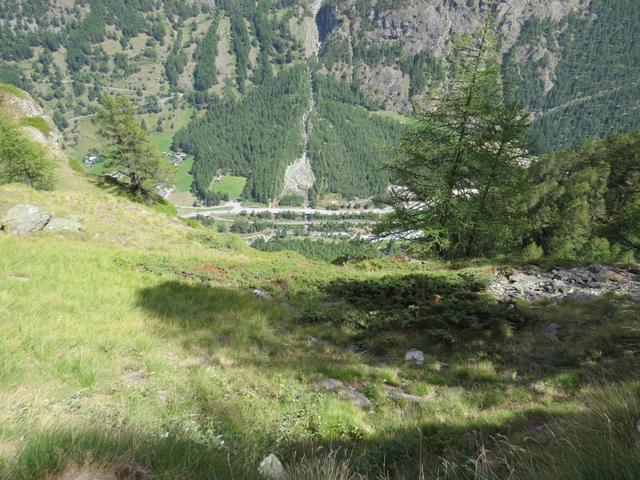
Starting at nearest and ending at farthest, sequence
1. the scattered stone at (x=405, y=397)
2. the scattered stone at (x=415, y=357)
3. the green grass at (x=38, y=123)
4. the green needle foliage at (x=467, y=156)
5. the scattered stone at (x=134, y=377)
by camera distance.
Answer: the scattered stone at (x=134, y=377)
the scattered stone at (x=405, y=397)
the scattered stone at (x=415, y=357)
the green needle foliage at (x=467, y=156)
the green grass at (x=38, y=123)

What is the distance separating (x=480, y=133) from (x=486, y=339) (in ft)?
35.8

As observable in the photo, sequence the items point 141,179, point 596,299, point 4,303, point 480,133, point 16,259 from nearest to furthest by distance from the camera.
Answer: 1. point 4,303
2. point 16,259
3. point 596,299
4. point 480,133
5. point 141,179

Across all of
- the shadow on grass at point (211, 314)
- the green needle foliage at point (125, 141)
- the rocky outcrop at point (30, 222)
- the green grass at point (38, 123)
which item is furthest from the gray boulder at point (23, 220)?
the green grass at point (38, 123)

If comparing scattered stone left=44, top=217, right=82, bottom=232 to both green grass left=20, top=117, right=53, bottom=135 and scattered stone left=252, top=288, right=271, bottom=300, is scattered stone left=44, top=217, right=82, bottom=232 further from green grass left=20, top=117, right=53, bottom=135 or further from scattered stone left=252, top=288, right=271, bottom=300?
green grass left=20, top=117, right=53, bottom=135

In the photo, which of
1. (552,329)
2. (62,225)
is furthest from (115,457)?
(62,225)

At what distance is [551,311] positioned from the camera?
10609 millimetres

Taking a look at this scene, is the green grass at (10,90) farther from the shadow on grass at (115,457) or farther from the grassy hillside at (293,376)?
the shadow on grass at (115,457)

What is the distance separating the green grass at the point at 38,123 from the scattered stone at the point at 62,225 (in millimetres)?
48403

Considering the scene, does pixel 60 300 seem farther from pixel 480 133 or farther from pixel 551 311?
pixel 480 133

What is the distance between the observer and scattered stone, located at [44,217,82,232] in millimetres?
18878

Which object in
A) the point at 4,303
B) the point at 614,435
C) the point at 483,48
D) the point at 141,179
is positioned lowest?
the point at 141,179

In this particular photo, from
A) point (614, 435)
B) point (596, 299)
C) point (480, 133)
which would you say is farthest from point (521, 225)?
point (614, 435)

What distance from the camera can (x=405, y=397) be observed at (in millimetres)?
6363

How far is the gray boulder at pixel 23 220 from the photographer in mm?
16797
